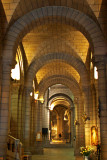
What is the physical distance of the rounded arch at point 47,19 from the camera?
10015 mm

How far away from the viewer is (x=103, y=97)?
30.6ft

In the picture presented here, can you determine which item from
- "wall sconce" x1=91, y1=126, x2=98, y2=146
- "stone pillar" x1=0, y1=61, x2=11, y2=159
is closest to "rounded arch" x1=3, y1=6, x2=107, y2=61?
"stone pillar" x1=0, y1=61, x2=11, y2=159

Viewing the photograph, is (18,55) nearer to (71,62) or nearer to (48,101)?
(71,62)

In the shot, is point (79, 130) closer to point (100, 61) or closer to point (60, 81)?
point (60, 81)

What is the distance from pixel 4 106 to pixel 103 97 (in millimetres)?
4439

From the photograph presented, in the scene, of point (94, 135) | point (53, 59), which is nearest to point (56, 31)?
point (53, 59)

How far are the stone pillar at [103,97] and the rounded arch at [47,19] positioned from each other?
1.55 ft

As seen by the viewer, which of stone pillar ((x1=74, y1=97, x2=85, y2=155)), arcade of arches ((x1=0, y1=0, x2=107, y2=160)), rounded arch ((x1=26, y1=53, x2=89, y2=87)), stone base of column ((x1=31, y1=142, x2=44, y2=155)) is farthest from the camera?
stone base of column ((x1=31, y1=142, x2=44, y2=155))

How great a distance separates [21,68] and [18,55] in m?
1.22

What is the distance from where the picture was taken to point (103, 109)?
30.4ft

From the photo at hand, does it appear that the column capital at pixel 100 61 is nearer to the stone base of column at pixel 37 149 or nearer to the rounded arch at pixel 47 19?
the rounded arch at pixel 47 19

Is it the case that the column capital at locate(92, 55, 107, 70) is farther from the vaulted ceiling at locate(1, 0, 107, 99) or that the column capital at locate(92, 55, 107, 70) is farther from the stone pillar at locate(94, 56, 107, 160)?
the vaulted ceiling at locate(1, 0, 107, 99)

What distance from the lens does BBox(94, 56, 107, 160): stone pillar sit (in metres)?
8.92

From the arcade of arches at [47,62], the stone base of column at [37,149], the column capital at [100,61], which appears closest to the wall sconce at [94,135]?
the arcade of arches at [47,62]
